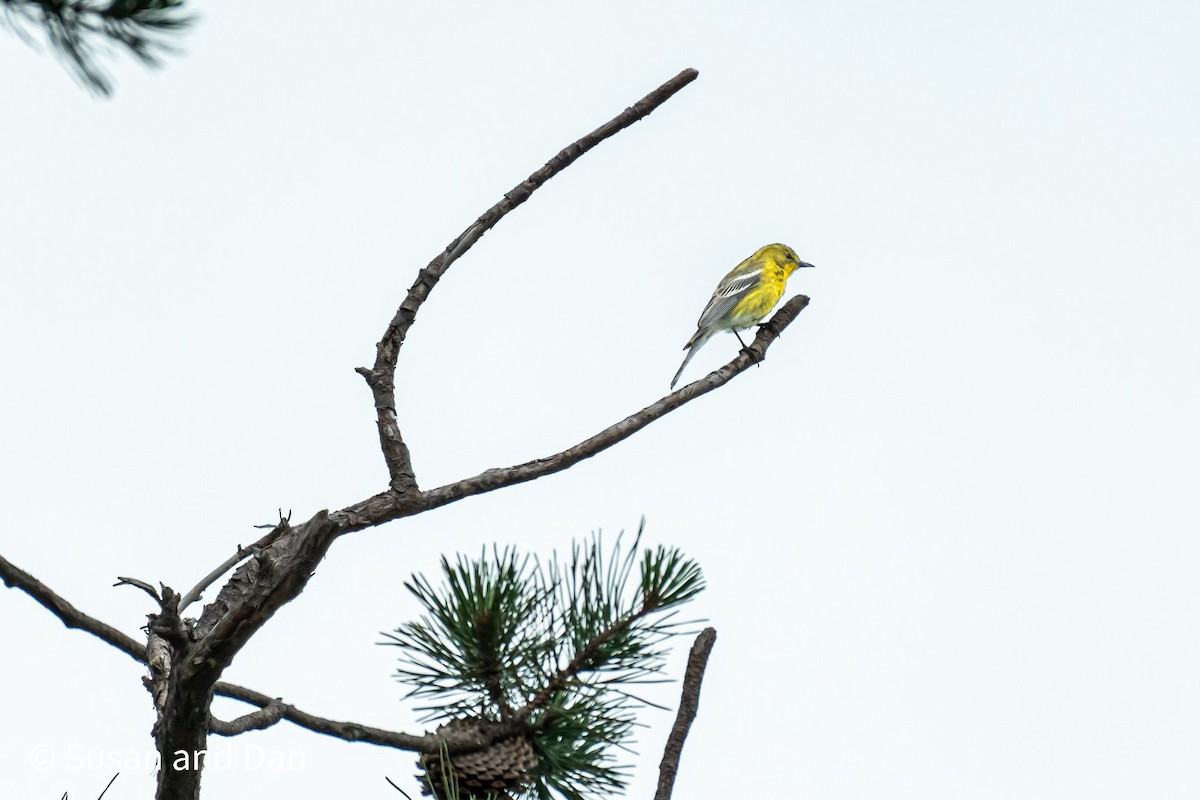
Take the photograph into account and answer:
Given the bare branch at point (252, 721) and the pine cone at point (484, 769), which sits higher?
the bare branch at point (252, 721)

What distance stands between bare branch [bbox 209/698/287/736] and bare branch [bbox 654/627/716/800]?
2.80 feet

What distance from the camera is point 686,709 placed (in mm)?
2309

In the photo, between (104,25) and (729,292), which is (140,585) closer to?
(104,25)

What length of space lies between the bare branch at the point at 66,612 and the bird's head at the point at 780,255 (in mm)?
9497

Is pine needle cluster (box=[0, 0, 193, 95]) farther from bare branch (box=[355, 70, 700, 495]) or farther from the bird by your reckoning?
the bird

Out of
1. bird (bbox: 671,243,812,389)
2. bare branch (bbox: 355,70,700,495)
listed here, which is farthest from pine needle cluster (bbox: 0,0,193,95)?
bird (bbox: 671,243,812,389)

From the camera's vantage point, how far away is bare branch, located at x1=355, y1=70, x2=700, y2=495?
3062 mm

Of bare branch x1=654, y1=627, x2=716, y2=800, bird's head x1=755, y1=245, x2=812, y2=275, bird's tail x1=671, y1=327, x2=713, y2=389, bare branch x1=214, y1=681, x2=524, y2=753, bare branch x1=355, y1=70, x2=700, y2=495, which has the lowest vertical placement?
bare branch x1=654, y1=627, x2=716, y2=800

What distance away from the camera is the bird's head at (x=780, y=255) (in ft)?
39.0

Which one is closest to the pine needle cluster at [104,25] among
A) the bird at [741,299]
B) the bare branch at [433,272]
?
the bare branch at [433,272]

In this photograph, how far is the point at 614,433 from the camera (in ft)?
10.1

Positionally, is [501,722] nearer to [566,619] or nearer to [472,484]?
[566,619]

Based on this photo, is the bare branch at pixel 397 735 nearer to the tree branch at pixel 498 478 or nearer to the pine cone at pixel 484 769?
the pine cone at pixel 484 769

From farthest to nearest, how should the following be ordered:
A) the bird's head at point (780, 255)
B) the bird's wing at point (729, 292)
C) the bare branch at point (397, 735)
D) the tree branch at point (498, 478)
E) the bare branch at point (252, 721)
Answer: the bird's head at point (780, 255) → the bird's wing at point (729, 292) → the tree branch at point (498, 478) → the bare branch at point (252, 721) → the bare branch at point (397, 735)
